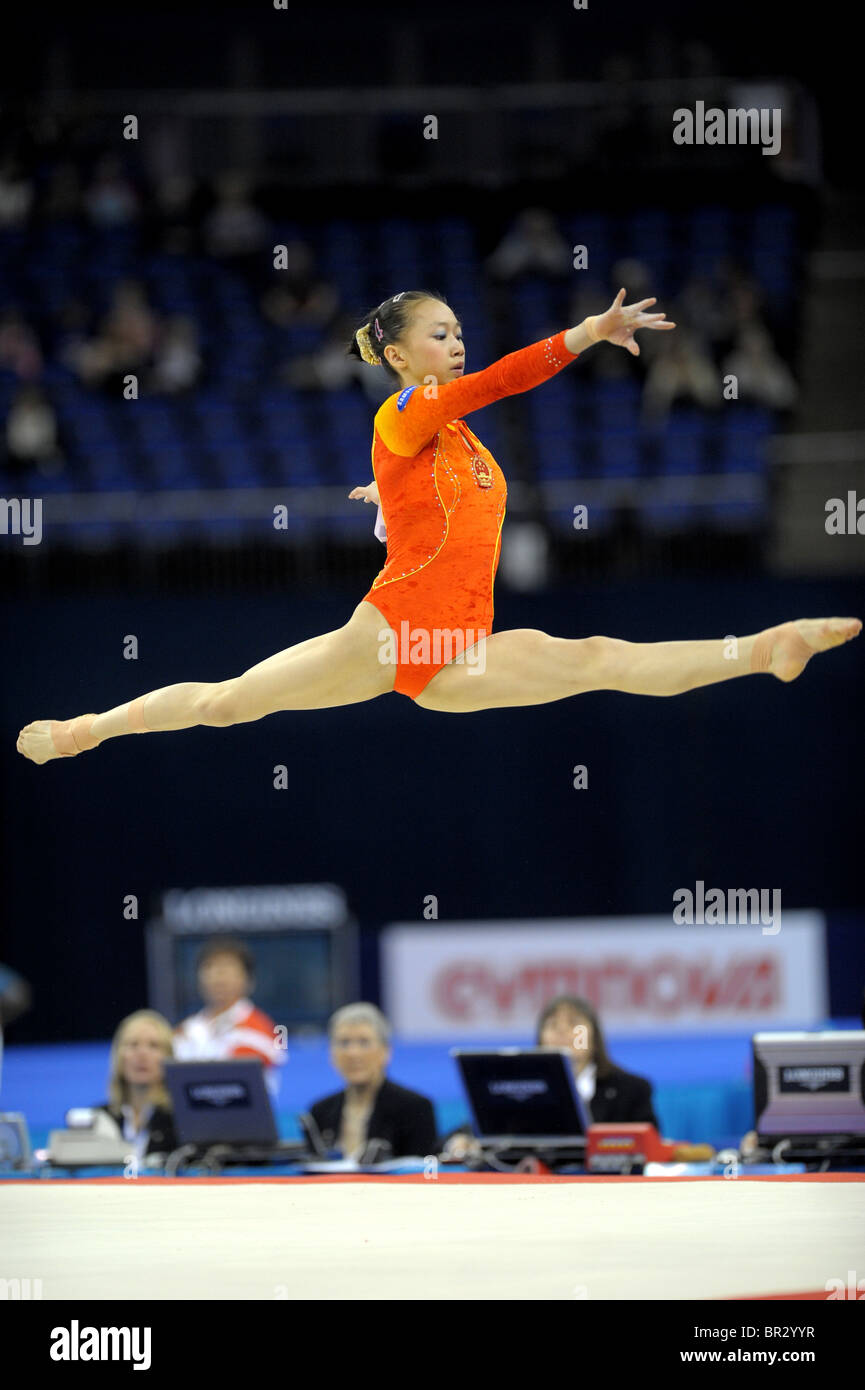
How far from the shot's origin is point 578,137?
541 inches

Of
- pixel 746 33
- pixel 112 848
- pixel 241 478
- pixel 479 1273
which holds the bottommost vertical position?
pixel 479 1273

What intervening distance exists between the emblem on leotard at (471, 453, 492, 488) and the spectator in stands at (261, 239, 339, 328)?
7650 millimetres

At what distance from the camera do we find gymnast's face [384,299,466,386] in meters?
4.46

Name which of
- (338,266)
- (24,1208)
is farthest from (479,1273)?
(338,266)

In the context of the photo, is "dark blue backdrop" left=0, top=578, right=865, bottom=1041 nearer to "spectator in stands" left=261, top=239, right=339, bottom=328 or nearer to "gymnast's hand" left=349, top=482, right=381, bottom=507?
"spectator in stands" left=261, top=239, right=339, bottom=328

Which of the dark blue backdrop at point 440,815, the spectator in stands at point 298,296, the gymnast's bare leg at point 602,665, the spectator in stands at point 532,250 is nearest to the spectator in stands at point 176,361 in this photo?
the spectator in stands at point 298,296

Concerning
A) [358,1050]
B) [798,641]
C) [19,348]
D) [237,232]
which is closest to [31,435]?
[19,348]

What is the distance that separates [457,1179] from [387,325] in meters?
2.43

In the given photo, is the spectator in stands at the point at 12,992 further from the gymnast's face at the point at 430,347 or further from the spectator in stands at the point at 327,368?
the gymnast's face at the point at 430,347

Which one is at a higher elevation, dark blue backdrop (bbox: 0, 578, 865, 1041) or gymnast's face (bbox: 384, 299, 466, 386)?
gymnast's face (bbox: 384, 299, 466, 386)

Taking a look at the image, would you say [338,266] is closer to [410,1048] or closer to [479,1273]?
[410,1048]

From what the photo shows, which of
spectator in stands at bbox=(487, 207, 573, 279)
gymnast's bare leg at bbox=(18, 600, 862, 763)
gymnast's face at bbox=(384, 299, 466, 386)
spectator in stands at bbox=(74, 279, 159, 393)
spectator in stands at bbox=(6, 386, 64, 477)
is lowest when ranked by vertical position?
gymnast's bare leg at bbox=(18, 600, 862, 763)

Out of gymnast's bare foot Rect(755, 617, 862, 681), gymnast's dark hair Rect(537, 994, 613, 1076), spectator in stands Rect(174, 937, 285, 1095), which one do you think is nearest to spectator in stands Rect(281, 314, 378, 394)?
spectator in stands Rect(174, 937, 285, 1095)

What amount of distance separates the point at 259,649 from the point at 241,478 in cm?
149
